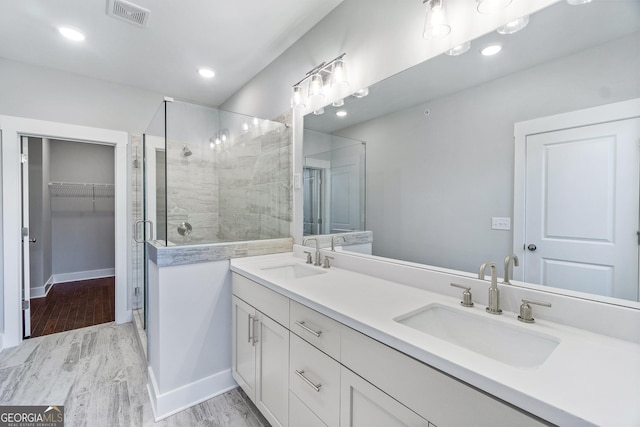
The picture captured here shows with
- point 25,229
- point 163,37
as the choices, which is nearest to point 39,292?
point 25,229

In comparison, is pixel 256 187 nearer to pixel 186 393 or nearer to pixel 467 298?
pixel 186 393

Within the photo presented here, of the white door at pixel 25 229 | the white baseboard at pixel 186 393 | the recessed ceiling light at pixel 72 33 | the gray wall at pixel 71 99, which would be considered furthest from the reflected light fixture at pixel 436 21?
the white door at pixel 25 229

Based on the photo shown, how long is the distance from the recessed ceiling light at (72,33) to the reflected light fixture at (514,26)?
289cm

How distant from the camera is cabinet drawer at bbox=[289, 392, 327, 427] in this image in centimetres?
115

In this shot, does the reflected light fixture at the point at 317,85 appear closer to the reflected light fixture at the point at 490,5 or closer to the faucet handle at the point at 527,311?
the reflected light fixture at the point at 490,5

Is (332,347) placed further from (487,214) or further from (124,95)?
(124,95)

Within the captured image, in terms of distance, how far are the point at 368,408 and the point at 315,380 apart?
0.29m

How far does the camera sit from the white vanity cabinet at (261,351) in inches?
53.9

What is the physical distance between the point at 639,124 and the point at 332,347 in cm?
124

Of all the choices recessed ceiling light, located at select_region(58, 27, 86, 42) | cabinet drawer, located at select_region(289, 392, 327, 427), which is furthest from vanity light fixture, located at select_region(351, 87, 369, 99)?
recessed ceiling light, located at select_region(58, 27, 86, 42)

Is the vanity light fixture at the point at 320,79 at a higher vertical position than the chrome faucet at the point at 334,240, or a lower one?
higher

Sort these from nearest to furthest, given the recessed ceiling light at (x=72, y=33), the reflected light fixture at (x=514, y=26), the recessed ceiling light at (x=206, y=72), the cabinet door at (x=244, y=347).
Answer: the reflected light fixture at (x=514, y=26) < the cabinet door at (x=244, y=347) < the recessed ceiling light at (x=72, y=33) < the recessed ceiling light at (x=206, y=72)

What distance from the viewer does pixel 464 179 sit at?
4.12 feet

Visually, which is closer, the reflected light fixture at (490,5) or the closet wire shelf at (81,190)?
the reflected light fixture at (490,5)
